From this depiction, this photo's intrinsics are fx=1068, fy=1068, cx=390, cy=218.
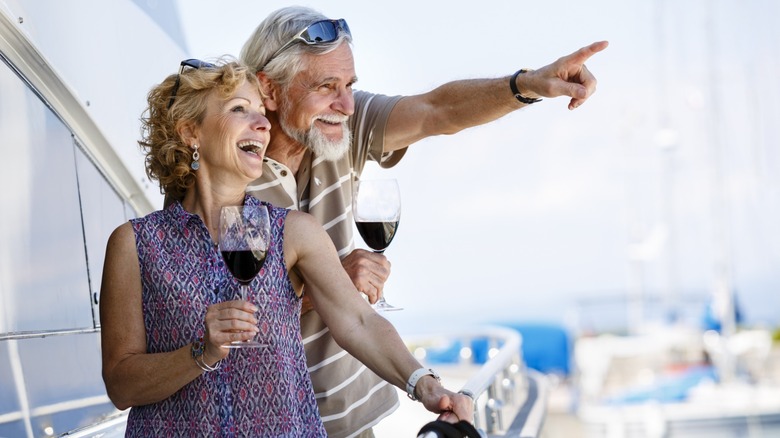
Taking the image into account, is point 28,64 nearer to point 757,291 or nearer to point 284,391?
point 284,391

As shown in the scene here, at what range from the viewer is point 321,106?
9.86 ft

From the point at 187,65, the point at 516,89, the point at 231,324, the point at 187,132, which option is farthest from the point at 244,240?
the point at 516,89

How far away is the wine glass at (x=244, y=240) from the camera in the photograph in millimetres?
2232

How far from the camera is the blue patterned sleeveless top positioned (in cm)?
236

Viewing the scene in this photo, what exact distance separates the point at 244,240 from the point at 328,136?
808 millimetres

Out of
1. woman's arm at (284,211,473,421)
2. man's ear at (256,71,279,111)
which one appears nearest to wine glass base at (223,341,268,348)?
woman's arm at (284,211,473,421)

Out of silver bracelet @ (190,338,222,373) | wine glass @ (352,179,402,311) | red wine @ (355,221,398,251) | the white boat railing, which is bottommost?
the white boat railing

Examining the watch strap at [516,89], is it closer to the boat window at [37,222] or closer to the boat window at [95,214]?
the boat window at [37,222]

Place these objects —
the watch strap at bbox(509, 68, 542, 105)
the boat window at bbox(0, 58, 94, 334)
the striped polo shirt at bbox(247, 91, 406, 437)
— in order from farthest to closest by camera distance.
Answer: the boat window at bbox(0, 58, 94, 334) < the watch strap at bbox(509, 68, 542, 105) < the striped polo shirt at bbox(247, 91, 406, 437)

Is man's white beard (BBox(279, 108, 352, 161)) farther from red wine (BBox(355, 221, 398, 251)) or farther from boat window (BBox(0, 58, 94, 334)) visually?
boat window (BBox(0, 58, 94, 334))

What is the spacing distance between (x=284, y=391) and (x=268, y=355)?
9 cm

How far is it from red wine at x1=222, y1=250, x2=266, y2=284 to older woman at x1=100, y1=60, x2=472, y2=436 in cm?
7

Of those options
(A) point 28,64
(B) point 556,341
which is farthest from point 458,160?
(A) point 28,64

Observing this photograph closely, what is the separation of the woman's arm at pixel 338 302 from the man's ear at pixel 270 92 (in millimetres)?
617
